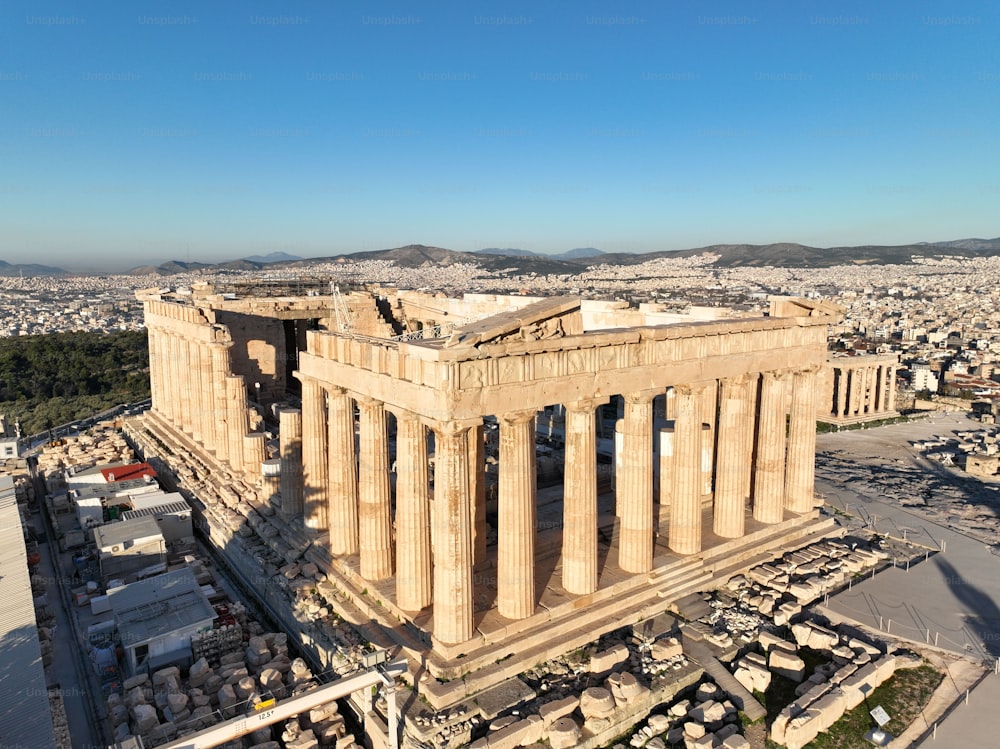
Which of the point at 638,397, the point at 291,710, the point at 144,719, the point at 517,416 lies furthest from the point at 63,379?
the point at 638,397

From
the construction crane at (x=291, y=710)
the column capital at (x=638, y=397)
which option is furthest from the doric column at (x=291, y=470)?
the column capital at (x=638, y=397)

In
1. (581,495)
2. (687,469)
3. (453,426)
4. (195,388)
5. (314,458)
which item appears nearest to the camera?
(453,426)

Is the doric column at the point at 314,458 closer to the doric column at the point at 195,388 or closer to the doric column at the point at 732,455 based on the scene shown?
the doric column at the point at 732,455

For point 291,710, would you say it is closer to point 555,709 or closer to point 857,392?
point 555,709

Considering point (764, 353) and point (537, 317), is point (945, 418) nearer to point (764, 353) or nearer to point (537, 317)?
point (764, 353)

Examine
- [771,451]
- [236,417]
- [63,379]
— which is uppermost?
[771,451]

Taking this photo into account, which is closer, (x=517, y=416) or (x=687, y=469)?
(x=517, y=416)

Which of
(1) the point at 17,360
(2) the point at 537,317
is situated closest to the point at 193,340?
(2) the point at 537,317

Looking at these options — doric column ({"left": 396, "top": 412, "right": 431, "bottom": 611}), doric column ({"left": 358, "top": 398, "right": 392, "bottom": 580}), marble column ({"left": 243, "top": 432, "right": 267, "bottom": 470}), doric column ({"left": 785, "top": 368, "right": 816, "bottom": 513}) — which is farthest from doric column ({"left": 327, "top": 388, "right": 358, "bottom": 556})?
doric column ({"left": 785, "top": 368, "right": 816, "bottom": 513})
